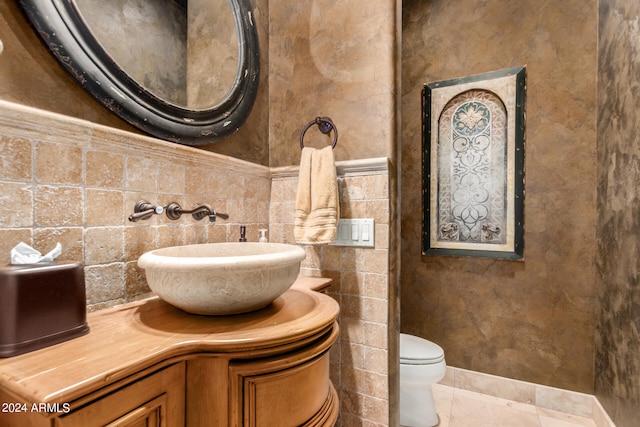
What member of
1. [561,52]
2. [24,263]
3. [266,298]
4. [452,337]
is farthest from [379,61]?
[452,337]

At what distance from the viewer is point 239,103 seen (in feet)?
4.14

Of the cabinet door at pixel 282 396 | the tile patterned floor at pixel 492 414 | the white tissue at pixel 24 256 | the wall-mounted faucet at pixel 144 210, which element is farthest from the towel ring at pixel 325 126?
the tile patterned floor at pixel 492 414

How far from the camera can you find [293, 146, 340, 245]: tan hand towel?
3.69 ft

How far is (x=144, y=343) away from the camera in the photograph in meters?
0.54

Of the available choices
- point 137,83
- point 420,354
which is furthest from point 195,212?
point 420,354

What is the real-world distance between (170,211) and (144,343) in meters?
0.51

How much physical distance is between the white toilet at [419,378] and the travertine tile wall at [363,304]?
0.43 metres

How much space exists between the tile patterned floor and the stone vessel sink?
1.65m

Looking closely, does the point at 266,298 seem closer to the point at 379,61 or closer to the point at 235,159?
the point at 235,159

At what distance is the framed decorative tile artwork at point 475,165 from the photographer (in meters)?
1.88

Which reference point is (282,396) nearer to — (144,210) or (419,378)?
(144,210)

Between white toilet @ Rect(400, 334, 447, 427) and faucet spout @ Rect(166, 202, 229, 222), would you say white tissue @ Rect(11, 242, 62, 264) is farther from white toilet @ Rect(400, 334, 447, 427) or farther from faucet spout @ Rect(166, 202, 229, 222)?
white toilet @ Rect(400, 334, 447, 427)

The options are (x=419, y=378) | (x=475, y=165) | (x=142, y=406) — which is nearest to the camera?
(x=142, y=406)

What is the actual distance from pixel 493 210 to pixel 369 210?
1216 mm
